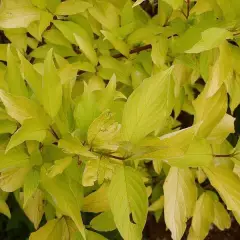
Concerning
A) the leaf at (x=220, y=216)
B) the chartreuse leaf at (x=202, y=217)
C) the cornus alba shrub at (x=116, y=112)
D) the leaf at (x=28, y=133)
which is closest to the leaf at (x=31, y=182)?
the cornus alba shrub at (x=116, y=112)

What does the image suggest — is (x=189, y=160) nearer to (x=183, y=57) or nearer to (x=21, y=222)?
(x=183, y=57)

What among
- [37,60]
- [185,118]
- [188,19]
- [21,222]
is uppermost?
[188,19]

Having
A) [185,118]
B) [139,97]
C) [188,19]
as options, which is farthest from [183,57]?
[185,118]

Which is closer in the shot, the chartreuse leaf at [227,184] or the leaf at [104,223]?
the chartreuse leaf at [227,184]

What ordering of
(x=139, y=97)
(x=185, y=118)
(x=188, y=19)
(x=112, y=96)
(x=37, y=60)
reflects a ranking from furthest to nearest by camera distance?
1. (x=185, y=118)
2. (x=37, y=60)
3. (x=188, y=19)
4. (x=112, y=96)
5. (x=139, y=97)

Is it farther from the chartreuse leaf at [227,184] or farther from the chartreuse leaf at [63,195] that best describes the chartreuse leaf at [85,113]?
the chartreuse leaf at [227,184]

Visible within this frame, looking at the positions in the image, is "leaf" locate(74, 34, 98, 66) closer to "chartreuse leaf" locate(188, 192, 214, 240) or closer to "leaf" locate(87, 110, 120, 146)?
"leaf" locate(87, 110, 120, 146)

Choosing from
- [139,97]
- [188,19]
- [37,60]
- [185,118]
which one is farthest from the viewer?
[185,118]
